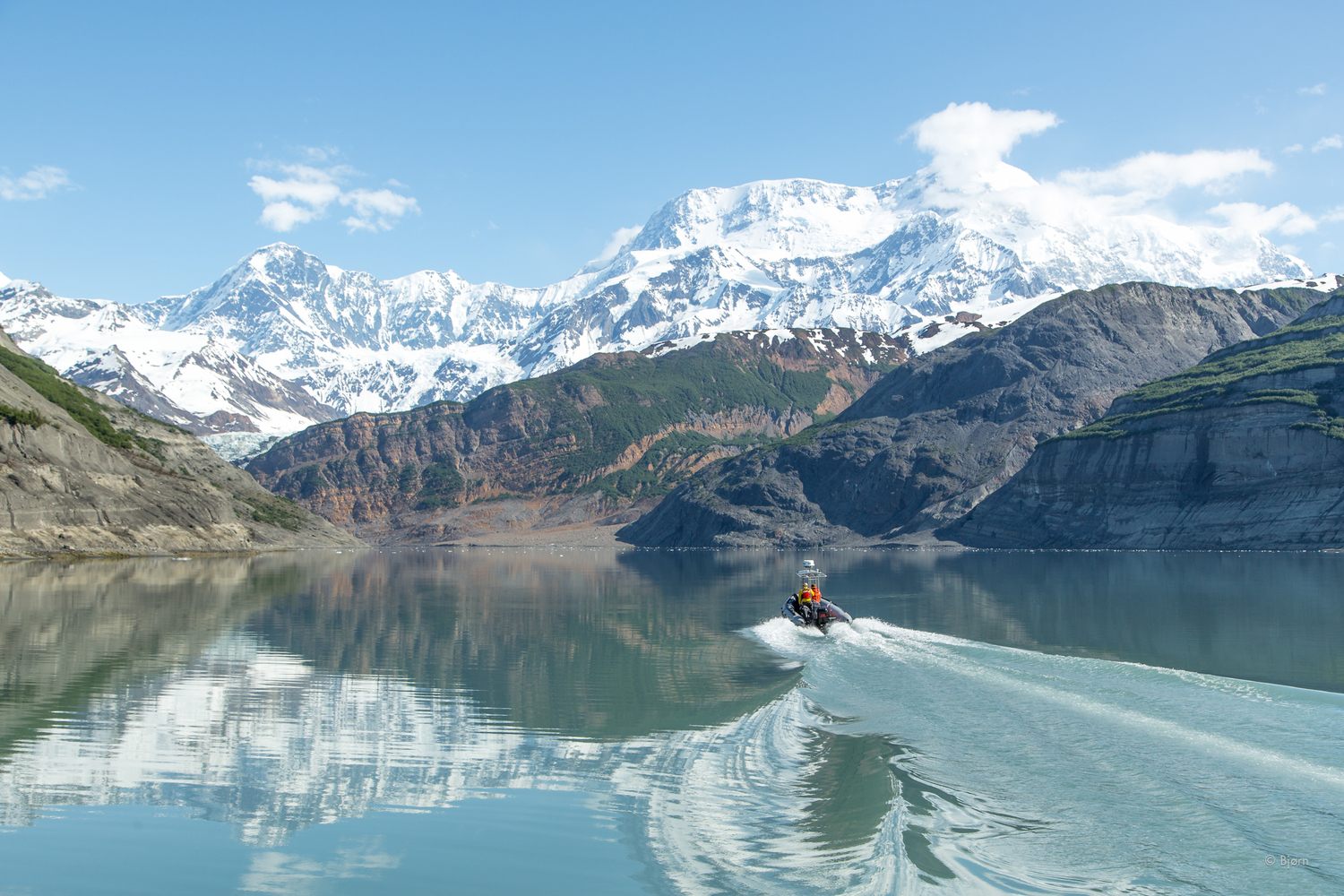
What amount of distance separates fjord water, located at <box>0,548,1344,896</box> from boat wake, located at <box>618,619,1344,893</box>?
0.11 m

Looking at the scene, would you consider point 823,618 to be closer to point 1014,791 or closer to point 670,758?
point 670,758

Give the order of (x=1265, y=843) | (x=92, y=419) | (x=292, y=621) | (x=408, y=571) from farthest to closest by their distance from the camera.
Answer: (x=92, y=419) → (x=408, y=571) → (x=292, y=621) → (x=1265, y=843)

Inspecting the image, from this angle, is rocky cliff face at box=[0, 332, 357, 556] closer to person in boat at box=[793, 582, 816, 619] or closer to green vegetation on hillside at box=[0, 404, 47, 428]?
green vegetation on hillside at box=[0, 404, 47, 428]

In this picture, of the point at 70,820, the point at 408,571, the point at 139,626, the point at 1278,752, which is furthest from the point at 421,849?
the point at 408,571

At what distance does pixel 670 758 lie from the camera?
31.6m

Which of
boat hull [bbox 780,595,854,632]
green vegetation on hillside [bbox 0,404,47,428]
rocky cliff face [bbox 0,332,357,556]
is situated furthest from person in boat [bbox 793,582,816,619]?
green vegetation on hillside [bbox 0,404,47,428]

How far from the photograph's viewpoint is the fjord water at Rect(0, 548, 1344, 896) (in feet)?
72.0

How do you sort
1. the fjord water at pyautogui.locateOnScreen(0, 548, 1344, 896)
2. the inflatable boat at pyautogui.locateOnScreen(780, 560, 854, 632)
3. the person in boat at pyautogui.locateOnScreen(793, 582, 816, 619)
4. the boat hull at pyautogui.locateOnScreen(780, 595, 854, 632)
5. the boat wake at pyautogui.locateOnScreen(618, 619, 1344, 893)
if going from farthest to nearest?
the person in boat at pyautogui.locateOnScreen(793, 582, 816, 619) < the inflatable boat at pyautogui.locateOnScreen(780, 560, 854, 632) < the boat hull at pyautogui.locateOnScreen(780, 595, 854, 632) < the fjord water at pyautogui.locateOnScreen(0, 548, 1344, 896) < the boat wake at pyautogui.locateOnScreen(618, 619, 1344, 893)

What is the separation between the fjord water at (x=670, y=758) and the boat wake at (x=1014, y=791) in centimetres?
11

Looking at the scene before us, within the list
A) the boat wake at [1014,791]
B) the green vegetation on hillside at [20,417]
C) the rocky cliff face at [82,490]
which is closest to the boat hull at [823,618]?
the boat wake at [1014,791]

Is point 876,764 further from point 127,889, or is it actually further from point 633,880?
point 127,889

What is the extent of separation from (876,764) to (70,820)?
19.3 m

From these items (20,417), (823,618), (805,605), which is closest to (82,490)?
(20,417)

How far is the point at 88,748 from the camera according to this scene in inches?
1235
